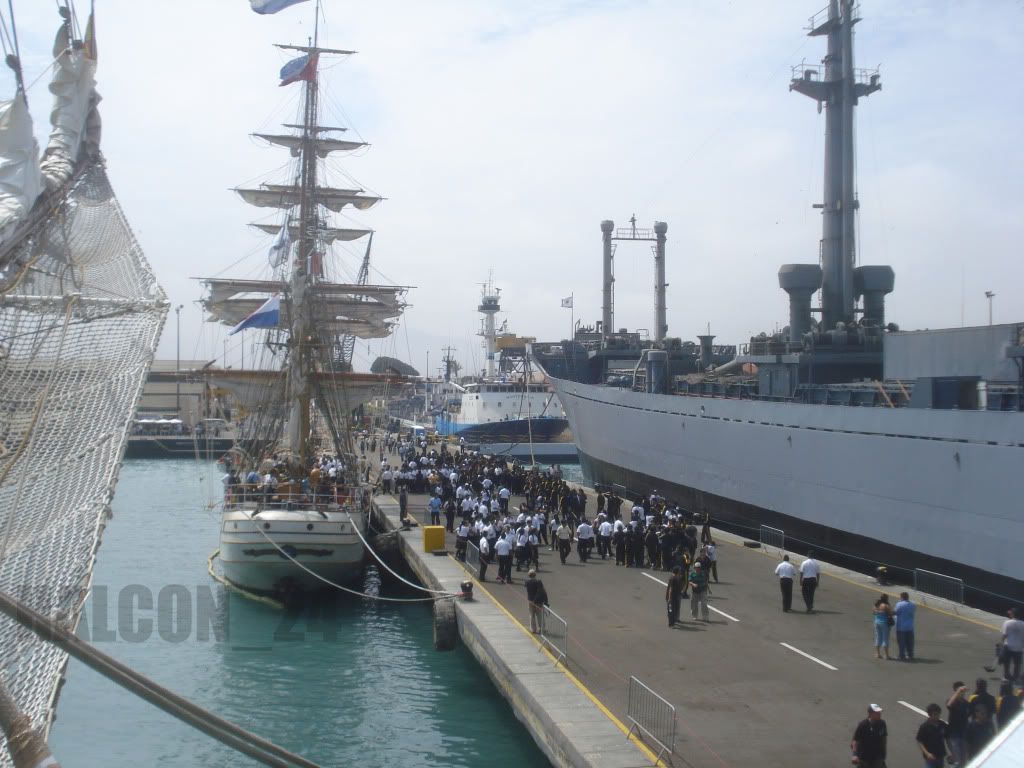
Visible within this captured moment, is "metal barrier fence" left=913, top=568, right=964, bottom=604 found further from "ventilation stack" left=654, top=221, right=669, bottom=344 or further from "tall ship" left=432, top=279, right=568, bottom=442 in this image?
"tall ship" left=432, top=279, right=568, bottom=442

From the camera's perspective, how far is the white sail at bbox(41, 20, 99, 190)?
733 cm

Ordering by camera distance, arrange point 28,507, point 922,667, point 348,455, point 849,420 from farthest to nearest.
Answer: point 348,455
point 849,420
point 922,667
point 28,507

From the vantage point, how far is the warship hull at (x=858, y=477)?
16.7 meters

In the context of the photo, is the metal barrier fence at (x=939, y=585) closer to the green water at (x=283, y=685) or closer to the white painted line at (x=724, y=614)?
the white painted line at (x=724, y=614)

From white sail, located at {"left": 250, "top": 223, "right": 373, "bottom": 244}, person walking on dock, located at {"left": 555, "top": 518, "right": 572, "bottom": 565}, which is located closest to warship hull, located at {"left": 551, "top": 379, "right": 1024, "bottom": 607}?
person walking on dock, located at {"left": 555, "top": 518, "right": 572, "bottom": 565}

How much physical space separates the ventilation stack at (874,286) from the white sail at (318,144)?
25771 millimetres

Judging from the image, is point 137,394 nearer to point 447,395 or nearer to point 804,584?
point 804,584

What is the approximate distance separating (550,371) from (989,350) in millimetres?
29390

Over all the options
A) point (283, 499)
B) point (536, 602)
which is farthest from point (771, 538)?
point (283, 499)

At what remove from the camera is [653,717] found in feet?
32.9

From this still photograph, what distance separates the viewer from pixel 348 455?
26172 mm

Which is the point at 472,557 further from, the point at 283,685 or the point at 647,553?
the point at 283,685

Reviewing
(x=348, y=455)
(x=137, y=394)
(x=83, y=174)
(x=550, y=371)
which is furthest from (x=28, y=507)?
(x=550, y=371)

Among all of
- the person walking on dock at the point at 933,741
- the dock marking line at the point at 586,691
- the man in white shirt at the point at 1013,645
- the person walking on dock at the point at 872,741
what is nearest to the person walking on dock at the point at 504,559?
the dock marking line at the point at 586,691
